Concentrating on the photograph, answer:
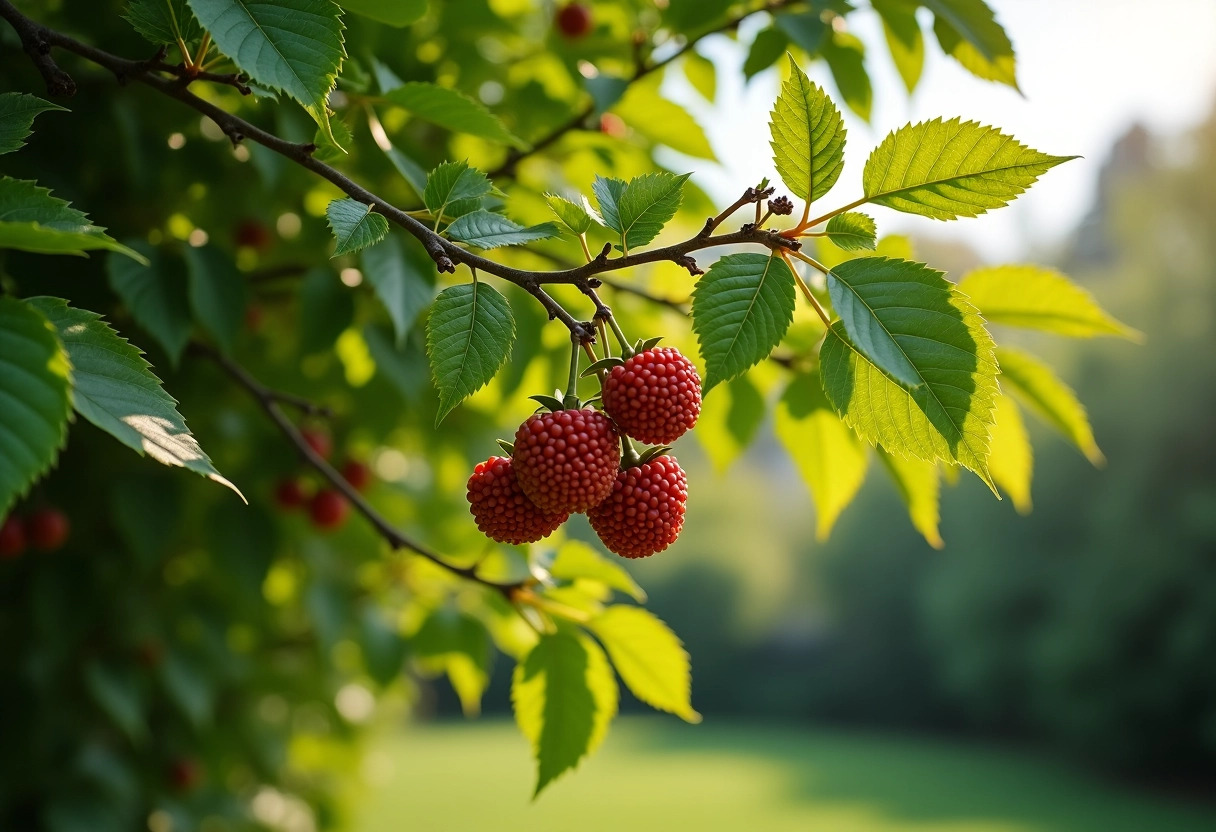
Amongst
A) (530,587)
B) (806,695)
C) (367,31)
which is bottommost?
(806,695)

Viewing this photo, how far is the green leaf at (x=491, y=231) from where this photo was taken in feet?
1.89

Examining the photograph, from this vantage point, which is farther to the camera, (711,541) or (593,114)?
(711,541)

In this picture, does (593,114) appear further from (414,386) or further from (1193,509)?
(1193,509)

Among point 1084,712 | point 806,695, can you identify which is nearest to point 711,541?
point 806,695

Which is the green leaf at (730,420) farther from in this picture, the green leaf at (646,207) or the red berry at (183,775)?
the red berry at (183,775)

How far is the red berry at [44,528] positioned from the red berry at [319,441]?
0.35 meters

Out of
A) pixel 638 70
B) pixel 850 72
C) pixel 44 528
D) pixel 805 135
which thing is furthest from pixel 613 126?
pixel 44 528

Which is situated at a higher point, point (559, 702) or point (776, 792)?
point (559, 702)

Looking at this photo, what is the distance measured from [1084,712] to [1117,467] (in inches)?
91.5

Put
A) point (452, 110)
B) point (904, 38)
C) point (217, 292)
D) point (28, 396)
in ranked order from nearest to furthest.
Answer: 1. point (28, 396)
2. point (452, 110)
3. point (217, 292)
4. point (904, 38)

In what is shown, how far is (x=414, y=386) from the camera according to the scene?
1.11 metres

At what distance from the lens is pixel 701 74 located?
1.21 m

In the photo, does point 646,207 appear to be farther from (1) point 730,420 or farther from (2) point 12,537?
(2) point 12,537

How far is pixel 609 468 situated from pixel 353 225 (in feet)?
0.70
